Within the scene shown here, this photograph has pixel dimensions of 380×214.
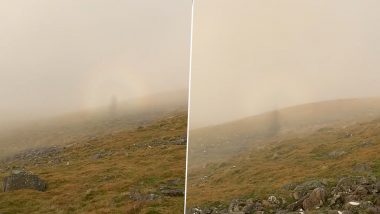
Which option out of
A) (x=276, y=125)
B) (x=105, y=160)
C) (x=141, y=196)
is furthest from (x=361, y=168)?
(x=105, y=160)

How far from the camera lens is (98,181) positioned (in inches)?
A: 872

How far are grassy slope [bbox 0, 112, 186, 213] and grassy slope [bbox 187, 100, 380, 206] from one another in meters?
1.72

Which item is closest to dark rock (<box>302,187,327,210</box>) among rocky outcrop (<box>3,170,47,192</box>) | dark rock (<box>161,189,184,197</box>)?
dark rock (<box>161,189,184,197</box>)

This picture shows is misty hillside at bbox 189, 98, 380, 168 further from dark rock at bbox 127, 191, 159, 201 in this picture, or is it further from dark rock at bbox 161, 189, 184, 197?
dark rock at bbox 127, 191, 159, 201

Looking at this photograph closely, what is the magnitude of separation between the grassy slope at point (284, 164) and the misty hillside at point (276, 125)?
0.32 metres

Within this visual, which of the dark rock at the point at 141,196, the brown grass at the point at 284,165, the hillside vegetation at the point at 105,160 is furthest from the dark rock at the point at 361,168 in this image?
the dark rock at the point at 141,196

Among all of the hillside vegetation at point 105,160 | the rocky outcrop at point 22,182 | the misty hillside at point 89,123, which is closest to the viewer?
the hillside vegetation at point 105,160

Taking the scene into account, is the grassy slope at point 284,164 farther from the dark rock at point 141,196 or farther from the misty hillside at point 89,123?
the misty hillside at point 89,123

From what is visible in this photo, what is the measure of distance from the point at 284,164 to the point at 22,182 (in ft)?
43.2

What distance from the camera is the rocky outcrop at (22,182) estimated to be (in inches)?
815

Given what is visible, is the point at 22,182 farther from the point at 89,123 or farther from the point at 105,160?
the point at 89,123

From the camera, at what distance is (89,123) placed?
81.9 feet

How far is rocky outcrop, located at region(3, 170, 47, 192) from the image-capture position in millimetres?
20702

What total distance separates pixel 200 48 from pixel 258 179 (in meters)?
9.01
